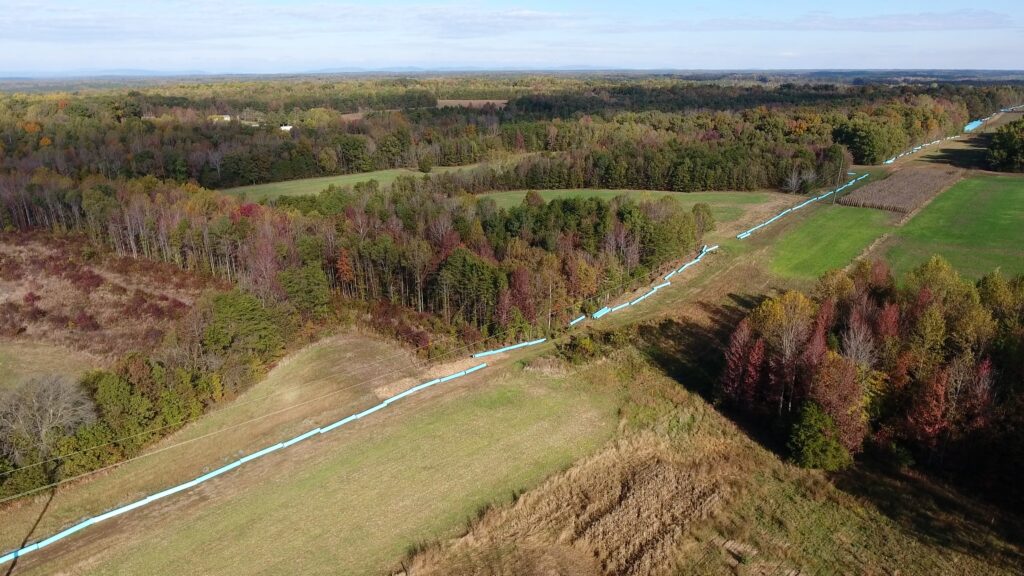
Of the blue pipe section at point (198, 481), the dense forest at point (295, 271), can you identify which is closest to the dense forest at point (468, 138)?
the dense forest at point (295, 271)

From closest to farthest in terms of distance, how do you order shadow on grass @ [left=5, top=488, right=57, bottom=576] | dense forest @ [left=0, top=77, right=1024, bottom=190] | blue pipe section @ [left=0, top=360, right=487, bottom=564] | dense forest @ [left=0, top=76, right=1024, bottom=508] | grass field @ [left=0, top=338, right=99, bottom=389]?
shadow on grass @ [left=5, top=488, right=57, bottom=576] → blue pipe section @ [left=0, top=360, right=487, bottom=564] → dense forest @ [left=0, top=76, right=1024, bottom=508] → grass field @ [left=0, top=338, right=99, bottom=389] → dense forest @ [left=0, top=77, right=1024, bottom=190]

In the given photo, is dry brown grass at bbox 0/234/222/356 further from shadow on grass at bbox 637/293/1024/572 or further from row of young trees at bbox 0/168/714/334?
shadow on grass at bbox 637/293/1024/572

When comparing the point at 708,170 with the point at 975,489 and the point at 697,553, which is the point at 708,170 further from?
the point at 697,553

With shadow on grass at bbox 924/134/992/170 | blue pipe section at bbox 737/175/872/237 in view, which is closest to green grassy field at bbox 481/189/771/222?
blue pipe section at bbox 737/175/872/237

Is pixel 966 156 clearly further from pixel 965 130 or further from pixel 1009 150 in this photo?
pixel 965 130

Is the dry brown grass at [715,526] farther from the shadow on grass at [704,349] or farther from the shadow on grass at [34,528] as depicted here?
the shadow on grass at [34,528]

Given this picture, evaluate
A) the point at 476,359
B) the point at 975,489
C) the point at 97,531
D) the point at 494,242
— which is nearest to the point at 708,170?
the point at 494,242
